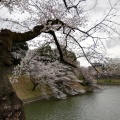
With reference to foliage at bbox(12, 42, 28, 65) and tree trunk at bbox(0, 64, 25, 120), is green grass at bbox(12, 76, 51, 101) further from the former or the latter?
tree trunk at bbox(0, 64, 25, 120)

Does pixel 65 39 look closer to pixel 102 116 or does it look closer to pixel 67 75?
pixel 102 116

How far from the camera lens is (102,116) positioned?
39.1 feet

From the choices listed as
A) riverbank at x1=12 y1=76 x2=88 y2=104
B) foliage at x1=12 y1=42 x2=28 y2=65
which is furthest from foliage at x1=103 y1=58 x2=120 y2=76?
riverbank at x1=12 y1=76 x2=88 y2=104

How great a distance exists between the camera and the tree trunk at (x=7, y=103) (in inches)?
115

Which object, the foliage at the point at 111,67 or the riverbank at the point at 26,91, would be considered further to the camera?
the riverbank at the point at 26,91

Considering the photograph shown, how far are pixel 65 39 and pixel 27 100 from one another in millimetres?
13990

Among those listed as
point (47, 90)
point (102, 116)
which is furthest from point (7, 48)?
point (47, 90)

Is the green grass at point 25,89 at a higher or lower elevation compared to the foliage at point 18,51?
lower

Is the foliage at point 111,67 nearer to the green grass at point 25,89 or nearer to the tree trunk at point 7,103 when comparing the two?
the tree trunk at point 7,103

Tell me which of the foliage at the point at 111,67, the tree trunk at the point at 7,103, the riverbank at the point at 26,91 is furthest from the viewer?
the riverbank at the point at 26,91

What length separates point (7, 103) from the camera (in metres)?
2.96

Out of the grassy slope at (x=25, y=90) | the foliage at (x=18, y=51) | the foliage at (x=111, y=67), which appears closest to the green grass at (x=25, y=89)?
the grassy slope at (x=25, y=90)

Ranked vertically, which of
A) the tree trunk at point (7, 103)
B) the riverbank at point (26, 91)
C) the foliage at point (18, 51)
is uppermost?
the foliage at point (18, 51)

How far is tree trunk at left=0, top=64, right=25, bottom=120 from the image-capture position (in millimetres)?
2916
